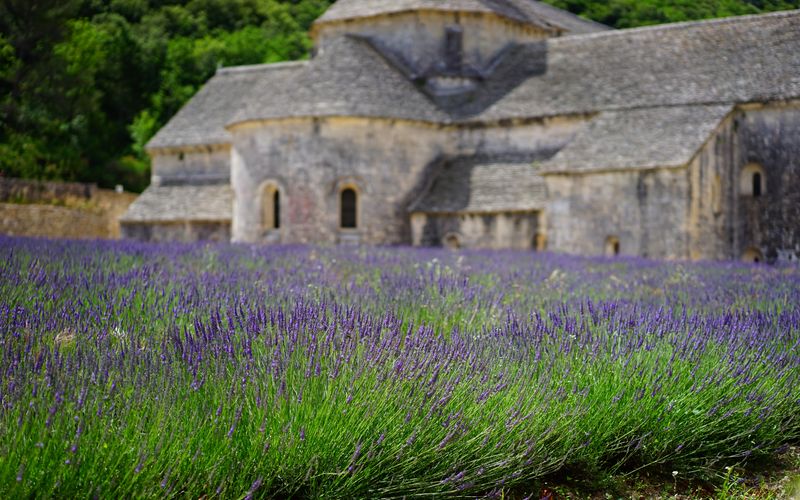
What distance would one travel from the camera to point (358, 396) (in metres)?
4.88

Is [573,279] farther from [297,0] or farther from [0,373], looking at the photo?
[297,0]

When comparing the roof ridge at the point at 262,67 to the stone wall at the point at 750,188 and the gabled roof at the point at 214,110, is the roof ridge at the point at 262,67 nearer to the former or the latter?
the gabled roof at the point at 214,110

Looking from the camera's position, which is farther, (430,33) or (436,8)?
(430,33)

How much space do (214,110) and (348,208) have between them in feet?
31.5

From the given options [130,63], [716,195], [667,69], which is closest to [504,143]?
[667,69]

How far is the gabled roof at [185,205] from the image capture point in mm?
34719

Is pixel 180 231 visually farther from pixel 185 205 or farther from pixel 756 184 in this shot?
pixel 756 184

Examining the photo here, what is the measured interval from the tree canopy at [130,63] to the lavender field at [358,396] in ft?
57.9

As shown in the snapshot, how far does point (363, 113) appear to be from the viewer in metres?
30.6

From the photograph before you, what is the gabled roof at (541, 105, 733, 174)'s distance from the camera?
26.8 meters

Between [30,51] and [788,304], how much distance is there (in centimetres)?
1753

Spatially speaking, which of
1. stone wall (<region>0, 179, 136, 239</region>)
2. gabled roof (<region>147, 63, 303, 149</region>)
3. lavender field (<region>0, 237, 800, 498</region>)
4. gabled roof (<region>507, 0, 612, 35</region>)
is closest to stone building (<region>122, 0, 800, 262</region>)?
gabled roof (<region>147, 63, 303, 149</region>)

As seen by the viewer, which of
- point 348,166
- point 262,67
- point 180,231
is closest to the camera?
point 348,166

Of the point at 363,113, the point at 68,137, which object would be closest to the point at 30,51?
the point at 363,113
